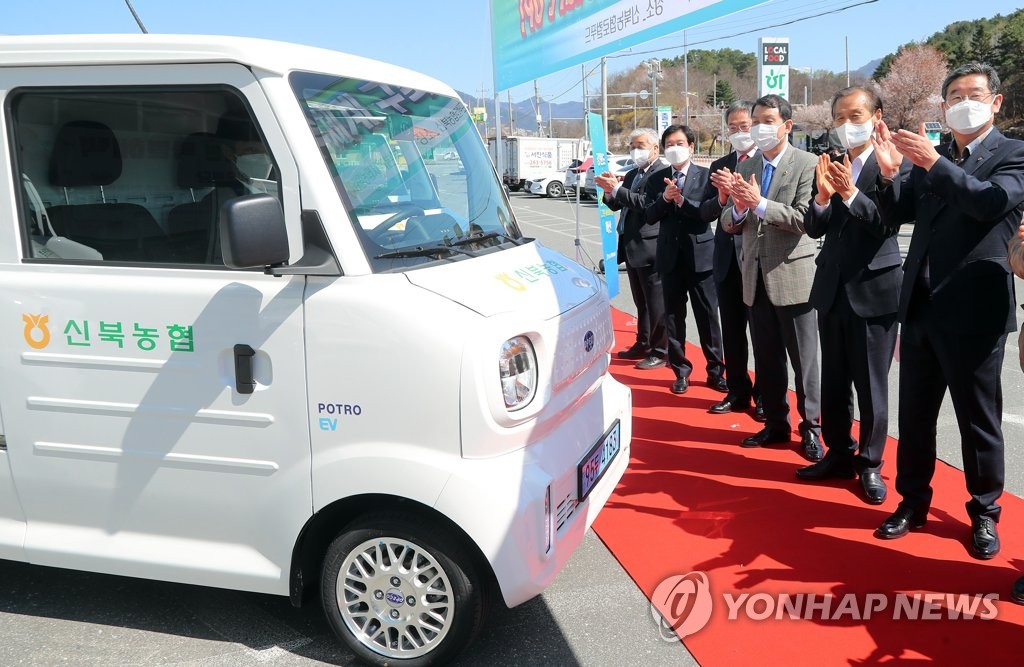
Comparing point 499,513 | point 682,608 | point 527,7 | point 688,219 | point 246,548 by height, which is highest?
point 527,7

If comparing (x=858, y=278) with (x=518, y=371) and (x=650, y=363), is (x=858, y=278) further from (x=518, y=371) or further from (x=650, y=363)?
(x=650, y=363)

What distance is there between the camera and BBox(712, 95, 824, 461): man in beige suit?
4797mm

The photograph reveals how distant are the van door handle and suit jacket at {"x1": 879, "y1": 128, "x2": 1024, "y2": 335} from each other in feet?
9.20

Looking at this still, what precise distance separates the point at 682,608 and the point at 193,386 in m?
2.14

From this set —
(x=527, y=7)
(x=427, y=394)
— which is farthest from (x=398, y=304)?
(x=527, y=7)

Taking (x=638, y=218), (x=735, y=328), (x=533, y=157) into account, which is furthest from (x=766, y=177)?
(x=533, y=157)

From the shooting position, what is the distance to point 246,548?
2904mm

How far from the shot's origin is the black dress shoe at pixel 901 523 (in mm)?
3803

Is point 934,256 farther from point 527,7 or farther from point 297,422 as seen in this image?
point 527,7

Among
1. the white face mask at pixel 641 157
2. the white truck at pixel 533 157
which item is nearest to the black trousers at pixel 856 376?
the white face mask at pixel 641 157

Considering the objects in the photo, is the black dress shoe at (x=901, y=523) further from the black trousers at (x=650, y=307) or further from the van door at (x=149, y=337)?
the black trousers at (x=650, y=307)

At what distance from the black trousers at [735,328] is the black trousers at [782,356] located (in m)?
0.47

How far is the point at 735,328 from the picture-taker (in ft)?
18.4

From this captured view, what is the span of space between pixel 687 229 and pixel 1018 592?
12.0 ft
